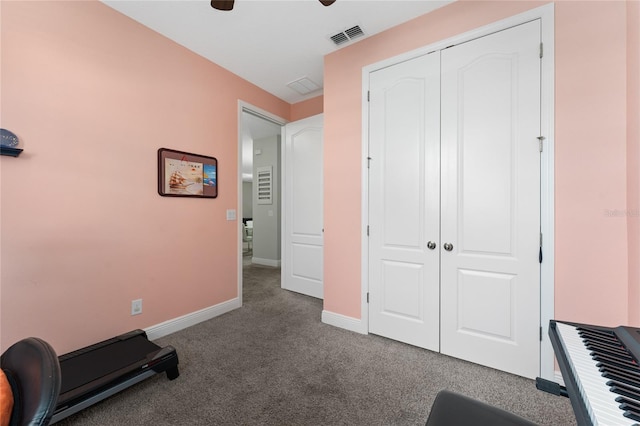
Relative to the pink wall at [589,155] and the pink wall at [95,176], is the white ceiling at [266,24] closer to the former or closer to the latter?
the pink wall at [95,176]

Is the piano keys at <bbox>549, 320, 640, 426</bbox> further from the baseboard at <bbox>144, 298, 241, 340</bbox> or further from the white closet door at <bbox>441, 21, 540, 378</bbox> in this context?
the baseboard at <bbox>144, 298, 241, 340</bbox>

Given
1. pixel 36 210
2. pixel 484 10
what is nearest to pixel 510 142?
pixel 484 10

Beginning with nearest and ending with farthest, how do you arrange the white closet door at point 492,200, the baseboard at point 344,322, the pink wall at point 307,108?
1. the white closet door at point 492,200
2. the baseboard at point 344,322
3. the pink wall at point 307,108

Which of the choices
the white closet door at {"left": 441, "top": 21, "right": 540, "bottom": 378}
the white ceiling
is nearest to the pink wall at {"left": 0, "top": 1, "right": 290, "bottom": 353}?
the white ceiling

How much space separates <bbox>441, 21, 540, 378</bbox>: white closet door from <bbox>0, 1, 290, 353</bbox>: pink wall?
2436 mm

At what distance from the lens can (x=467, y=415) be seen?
2.87 feet

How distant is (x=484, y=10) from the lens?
1992 mm

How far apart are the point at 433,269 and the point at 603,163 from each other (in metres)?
1.26

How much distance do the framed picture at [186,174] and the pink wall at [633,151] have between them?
3.32 m

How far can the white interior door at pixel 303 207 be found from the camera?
3635mm

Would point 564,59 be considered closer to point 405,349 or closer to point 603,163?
point 603,163

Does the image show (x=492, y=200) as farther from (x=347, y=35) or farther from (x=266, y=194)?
(x=266, y=194)

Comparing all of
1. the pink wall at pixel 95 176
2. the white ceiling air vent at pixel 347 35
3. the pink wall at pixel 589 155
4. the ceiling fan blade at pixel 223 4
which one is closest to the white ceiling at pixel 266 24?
the white ceiling air vent at pixel 347 35

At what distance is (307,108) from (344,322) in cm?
303
